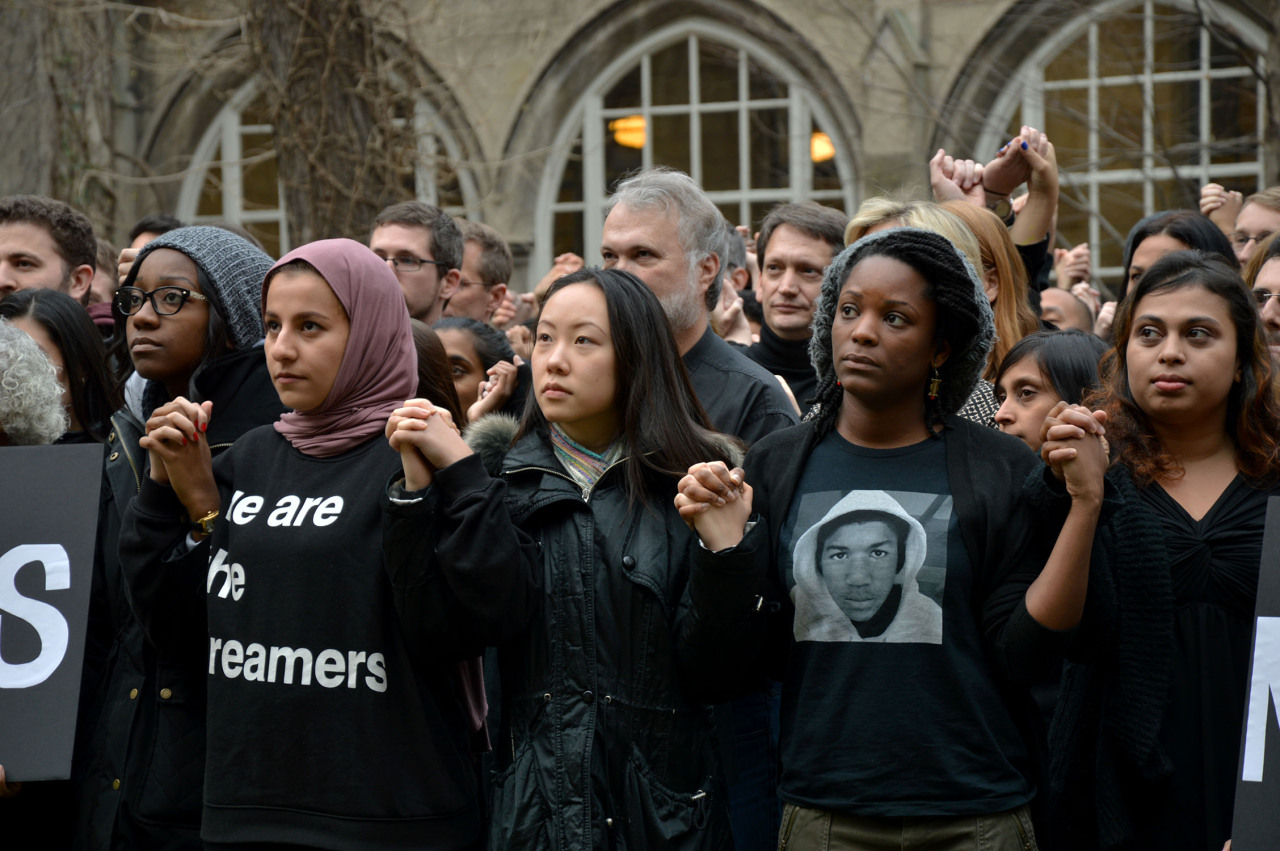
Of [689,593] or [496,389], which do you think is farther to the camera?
[496,389]

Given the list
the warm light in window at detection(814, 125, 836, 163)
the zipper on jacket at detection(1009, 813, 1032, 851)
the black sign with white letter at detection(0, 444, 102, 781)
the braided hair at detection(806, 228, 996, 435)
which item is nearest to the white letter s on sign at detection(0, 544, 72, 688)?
the black sign with white letter at detection(0, 444, 102, 781)

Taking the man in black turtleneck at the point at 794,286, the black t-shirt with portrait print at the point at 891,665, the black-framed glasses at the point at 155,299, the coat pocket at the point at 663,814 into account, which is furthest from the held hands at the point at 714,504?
the man in black turtleneck at the point at 794,286

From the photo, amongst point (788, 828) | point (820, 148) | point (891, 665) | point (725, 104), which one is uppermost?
point (725, 104)

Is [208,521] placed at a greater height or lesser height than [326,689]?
greater

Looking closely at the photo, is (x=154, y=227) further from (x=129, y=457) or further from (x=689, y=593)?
(x=689, y=593)

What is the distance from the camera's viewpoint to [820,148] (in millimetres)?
11820

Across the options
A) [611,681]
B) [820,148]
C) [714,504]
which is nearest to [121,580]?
[611,681]

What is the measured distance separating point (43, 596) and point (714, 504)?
1570mm

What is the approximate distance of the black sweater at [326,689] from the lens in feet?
8.95

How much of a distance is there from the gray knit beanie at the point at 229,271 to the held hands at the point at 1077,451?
200 cm

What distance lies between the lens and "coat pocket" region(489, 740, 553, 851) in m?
2.73

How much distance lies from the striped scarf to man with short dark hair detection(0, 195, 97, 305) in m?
2.42

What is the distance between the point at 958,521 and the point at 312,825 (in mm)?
1380

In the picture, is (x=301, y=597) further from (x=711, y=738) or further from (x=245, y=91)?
(x=245, y=91)
